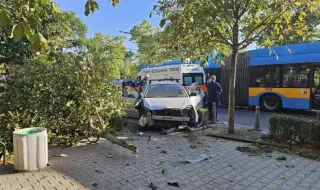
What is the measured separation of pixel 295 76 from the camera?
13.5m

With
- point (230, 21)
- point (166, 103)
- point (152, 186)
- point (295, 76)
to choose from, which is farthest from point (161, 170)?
point (295, 76)

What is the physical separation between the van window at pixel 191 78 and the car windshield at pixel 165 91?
7.75m

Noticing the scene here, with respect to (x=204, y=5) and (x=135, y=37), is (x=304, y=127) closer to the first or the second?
(x=204, y=5)

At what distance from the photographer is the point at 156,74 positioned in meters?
19.9

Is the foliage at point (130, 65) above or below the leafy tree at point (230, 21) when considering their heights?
above

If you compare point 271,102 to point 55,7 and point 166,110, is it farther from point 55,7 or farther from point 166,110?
point 55,7

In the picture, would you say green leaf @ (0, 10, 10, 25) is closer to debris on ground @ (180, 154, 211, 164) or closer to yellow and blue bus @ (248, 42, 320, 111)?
Answer: debris on ground @ (180, 154, 211, 164)

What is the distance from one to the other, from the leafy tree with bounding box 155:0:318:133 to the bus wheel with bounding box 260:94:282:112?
23.5 feet

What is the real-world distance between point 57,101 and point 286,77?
11.3 metres

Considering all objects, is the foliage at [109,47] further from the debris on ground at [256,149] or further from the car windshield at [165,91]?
the debris on ground at [256,149]

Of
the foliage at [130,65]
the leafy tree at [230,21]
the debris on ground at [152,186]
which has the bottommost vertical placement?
the debris on ground at [152,186]

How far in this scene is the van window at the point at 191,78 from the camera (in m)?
17.8

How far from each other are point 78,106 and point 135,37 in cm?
4240

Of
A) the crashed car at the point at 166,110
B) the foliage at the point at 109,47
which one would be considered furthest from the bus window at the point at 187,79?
the foliage at the point at 109,47
